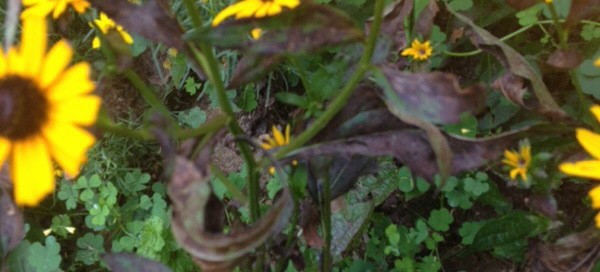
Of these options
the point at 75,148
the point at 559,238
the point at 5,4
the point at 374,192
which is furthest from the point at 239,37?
the point at 5,4

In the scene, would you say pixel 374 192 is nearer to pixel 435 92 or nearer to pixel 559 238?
pixel 559 238

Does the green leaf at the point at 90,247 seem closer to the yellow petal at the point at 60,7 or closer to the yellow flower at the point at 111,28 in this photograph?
the yellow flower at the point at 111,28

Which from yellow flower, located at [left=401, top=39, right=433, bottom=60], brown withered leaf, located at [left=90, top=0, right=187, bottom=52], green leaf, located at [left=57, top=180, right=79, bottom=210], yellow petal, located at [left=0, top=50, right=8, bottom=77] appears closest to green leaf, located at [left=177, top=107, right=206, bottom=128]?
green leaf, located at [left=57, top=180, right=79, bottom=210]

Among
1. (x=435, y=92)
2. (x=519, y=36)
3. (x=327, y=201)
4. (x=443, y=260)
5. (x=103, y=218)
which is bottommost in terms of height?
(x=443, y=260)

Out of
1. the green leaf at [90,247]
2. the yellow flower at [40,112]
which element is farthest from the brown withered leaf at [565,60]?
the green leaf at [90,247]

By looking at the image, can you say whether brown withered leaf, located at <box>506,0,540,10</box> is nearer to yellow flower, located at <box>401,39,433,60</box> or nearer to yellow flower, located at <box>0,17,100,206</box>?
yellow flower, located at <box>401,39,433,60</box>
